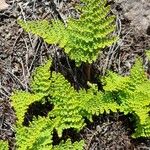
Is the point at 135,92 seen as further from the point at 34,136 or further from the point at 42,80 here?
the point at 34,136

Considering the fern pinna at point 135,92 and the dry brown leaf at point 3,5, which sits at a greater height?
the dry brown leaf at point 3,5

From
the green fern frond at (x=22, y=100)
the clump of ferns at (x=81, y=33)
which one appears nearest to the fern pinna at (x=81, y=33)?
the clump of ferns at (x=81, y=33)

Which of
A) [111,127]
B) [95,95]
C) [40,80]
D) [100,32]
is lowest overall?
[111,127]

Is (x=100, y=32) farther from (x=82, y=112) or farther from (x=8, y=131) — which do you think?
(x=8, y=131)

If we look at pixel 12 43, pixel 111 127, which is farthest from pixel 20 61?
pixel 111 127

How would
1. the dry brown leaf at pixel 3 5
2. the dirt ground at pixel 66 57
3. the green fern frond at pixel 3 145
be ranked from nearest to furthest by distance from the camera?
the green fern frond at pixel 3 145 → the dirt ground at pixel 66 57 → the dry brown leaf at pixel 3 5

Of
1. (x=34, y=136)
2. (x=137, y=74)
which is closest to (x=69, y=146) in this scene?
A: (x=34, y=136)

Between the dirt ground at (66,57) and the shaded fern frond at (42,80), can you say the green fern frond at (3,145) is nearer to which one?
the dirt ground at (66,57)

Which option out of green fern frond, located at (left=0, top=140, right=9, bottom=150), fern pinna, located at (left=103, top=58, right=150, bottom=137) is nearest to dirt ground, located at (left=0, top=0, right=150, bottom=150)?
fern pinna, located at (left=103, top=58, right=150, bottom=137)
